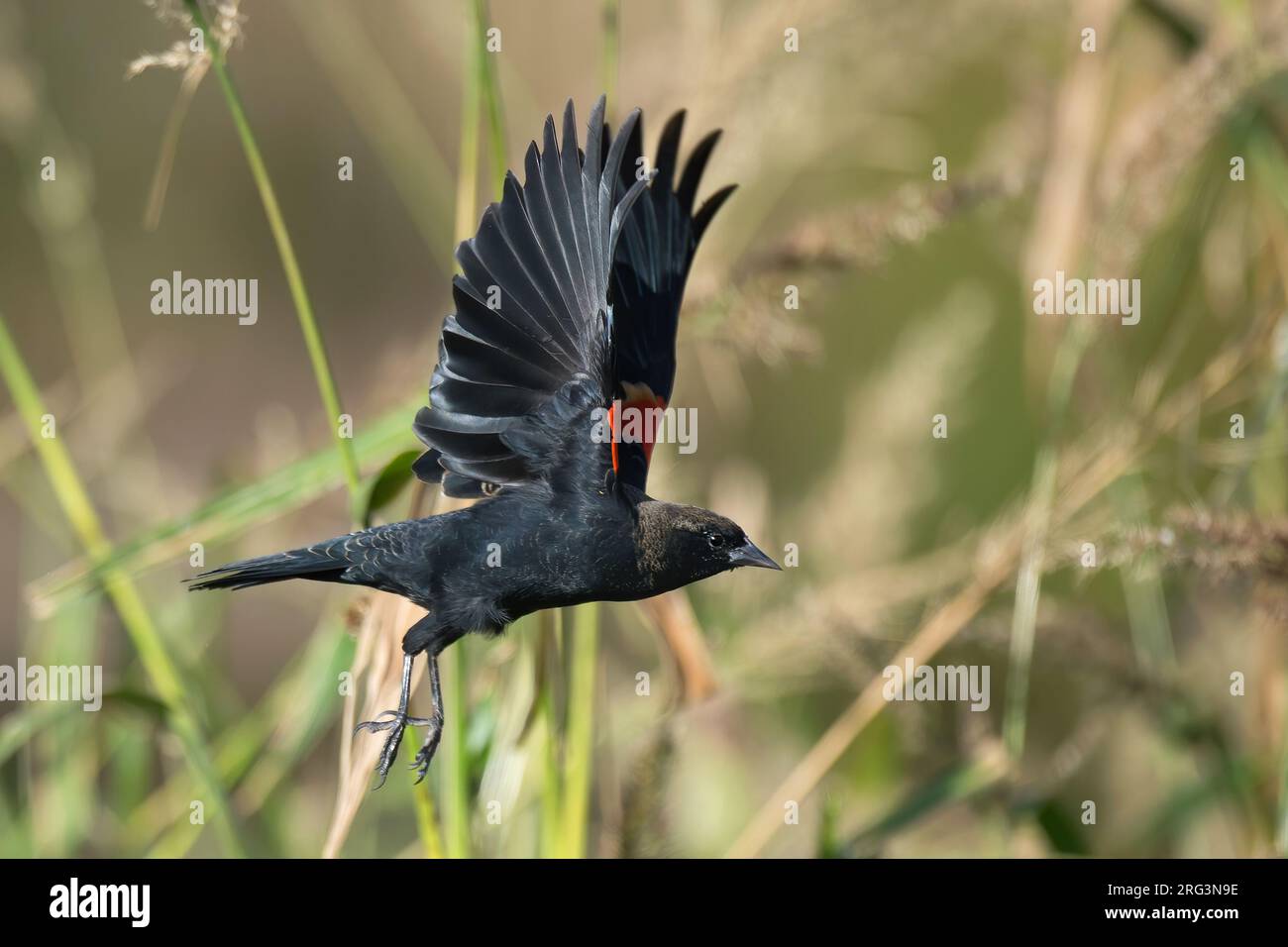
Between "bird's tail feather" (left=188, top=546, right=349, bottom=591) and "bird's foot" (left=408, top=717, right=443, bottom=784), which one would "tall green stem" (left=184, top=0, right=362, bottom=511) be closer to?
"bird's tail feather" (left=188, top=546, right=349, bottom=591)

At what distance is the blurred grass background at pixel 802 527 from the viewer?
72.1 inches

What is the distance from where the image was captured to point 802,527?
3.19 meters

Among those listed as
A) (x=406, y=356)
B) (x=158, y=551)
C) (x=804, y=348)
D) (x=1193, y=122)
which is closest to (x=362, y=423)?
(x=406, y=356)

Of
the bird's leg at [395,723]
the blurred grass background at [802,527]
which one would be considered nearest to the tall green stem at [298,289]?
the blurred grass background at [802,527]

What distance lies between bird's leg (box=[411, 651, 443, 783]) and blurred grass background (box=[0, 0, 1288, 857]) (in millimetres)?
33

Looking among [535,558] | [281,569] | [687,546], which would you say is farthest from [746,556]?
[281,569]

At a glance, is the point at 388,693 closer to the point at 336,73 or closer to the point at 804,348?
the point at 804,348

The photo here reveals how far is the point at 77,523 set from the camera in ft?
6.20

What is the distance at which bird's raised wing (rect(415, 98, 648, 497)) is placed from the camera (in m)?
1.69

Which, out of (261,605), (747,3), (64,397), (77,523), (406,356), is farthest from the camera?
(261,605)

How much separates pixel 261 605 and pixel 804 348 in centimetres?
434

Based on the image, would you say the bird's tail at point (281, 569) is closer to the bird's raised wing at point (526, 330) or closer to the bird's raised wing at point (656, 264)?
the bird's raised wing at point (526, 330)

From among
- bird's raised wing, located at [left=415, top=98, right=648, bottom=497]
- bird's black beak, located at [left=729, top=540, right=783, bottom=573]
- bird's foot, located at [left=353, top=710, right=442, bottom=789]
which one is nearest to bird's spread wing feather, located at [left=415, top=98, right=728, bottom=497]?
bird's raised wing, located at [left=415, top=98, right=648, bottom=497]

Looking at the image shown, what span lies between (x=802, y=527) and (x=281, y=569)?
5.48ft
